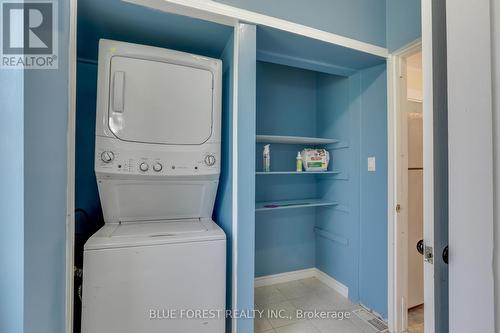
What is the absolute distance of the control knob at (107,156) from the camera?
1.27 metres

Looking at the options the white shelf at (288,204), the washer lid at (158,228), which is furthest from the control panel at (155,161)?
the white shelf at (288,204)

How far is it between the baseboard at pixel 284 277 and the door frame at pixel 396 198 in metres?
0.93

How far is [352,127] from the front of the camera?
85.7 inches

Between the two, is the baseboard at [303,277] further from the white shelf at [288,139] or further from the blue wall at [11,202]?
the blue wall at [11,202]

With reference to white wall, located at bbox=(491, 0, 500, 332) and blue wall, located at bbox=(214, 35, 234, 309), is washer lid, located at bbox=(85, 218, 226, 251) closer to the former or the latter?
blue wall, located at bbox=(214, 35, 234, 309)

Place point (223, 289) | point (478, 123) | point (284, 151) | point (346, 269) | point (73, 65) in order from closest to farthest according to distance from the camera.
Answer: point (478, 123) < point (73, 65) < point (223, 289) < point (346, 269) < point (284, 151)

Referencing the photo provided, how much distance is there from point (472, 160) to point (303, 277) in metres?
2.43

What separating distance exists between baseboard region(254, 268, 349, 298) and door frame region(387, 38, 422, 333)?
51 centimetres

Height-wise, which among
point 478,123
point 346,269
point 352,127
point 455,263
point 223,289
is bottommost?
point 346,269

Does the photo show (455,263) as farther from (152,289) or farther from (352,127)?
(352,127)

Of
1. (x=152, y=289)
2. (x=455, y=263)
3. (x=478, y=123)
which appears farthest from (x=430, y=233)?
(x=152, y=289)

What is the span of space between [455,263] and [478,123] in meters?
0.35

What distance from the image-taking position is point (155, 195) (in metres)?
1.45

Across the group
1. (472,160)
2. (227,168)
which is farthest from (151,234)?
(472,160)
